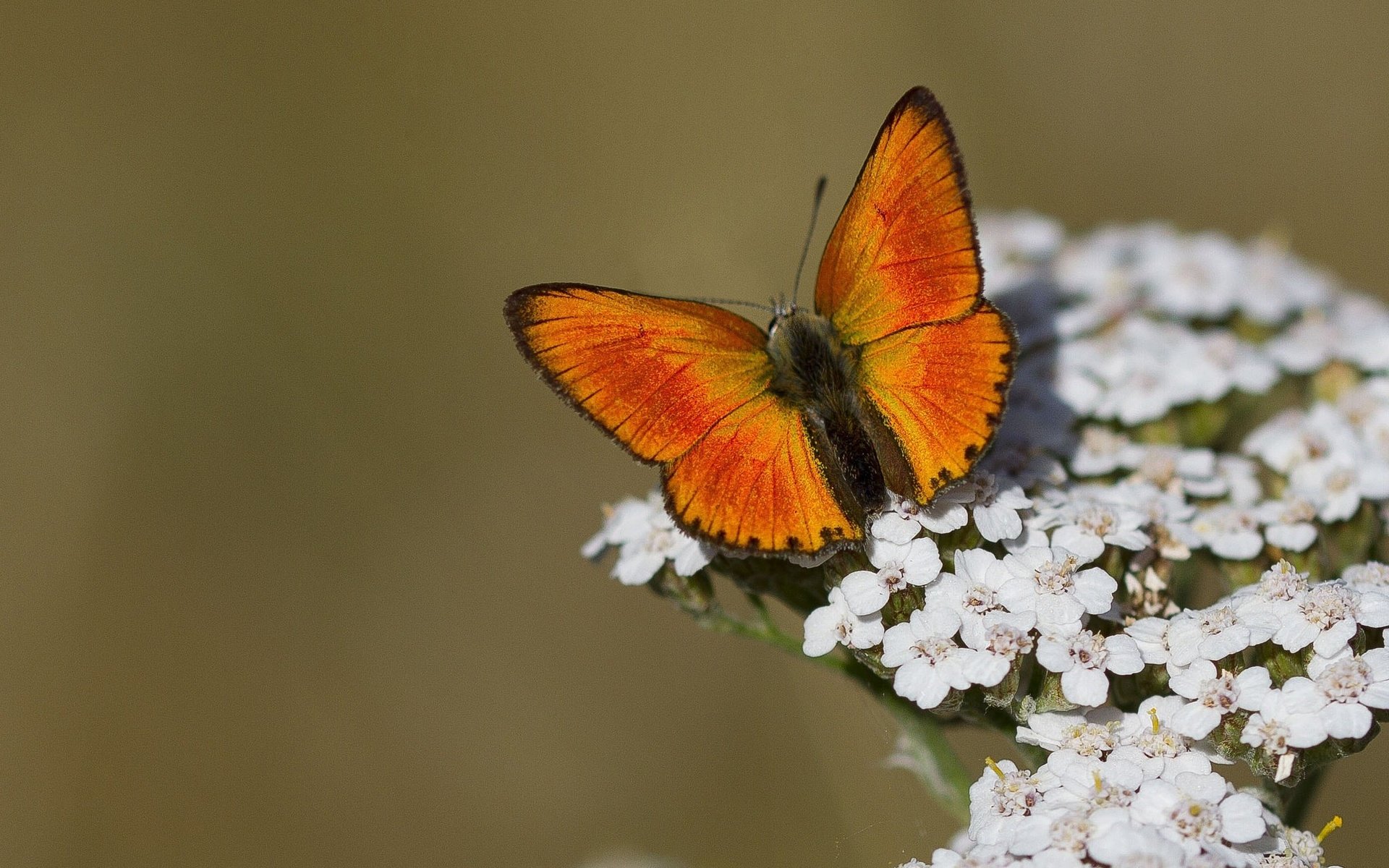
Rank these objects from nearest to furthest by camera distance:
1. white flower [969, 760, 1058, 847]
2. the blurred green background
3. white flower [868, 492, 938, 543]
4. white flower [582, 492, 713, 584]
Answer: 1. white flower [969, 760, 1058, 847]
2. white flower [868, 492, 938, 543]
3. white flower [582, 492, 713, 584]
4. the blurred green background

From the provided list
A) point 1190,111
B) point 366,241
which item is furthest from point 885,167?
point 1190,111

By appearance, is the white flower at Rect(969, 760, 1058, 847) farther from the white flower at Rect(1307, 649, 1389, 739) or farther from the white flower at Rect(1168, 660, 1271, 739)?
the white flower at Rect(1307, 649, 1389, 739)

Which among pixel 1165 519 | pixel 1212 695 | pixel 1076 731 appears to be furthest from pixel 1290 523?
pixel 1076 731

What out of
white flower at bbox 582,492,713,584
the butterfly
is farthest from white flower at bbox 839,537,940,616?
white flower at bbox 582,492,713,584

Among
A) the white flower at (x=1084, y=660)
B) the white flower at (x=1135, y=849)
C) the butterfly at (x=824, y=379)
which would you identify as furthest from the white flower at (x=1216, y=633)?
the butterfly at (x=824, y=379)

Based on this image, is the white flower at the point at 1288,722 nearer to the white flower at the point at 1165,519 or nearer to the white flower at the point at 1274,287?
the white flower at the point at 1165,519

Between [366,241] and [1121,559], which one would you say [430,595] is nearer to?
[366,241]
